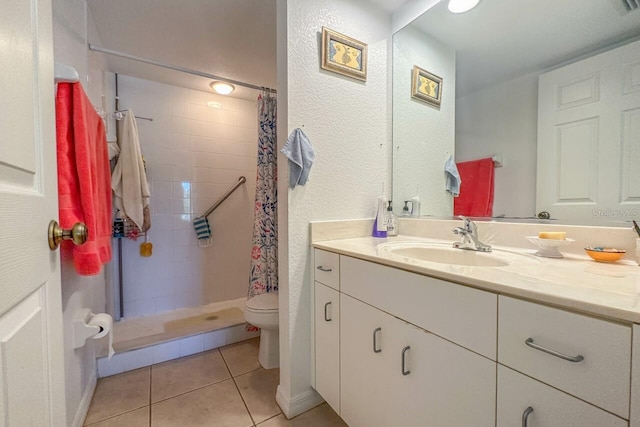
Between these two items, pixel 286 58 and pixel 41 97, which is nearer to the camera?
pixel 41 97

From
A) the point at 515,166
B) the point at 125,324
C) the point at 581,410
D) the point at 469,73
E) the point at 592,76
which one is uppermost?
the point at 469,73

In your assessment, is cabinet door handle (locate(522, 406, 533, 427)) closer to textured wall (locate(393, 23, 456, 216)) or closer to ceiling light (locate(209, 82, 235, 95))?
textured wall (locate(393, 23, 456, 216))

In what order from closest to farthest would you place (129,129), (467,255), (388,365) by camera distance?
1. (388,365)
2. (467,255)
3. (129,129)

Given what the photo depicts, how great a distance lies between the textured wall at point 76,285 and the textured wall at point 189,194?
2.14 feet

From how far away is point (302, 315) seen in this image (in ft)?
4.10

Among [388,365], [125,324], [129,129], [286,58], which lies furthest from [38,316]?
[125,324]

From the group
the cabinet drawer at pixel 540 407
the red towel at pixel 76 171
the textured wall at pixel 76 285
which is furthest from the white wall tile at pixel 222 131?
the cabinet drawer at pixel 540 407

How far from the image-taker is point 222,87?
225 centimetres

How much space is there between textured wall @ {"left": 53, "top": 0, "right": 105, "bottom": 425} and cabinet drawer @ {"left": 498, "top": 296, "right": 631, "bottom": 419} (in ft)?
4.77

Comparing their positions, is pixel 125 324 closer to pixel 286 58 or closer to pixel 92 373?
pixel 92 373

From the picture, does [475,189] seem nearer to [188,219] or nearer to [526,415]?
[526,415]

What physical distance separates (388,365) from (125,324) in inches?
85.1

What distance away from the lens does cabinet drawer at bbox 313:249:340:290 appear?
1.07 meters

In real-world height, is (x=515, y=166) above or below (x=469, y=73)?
below
